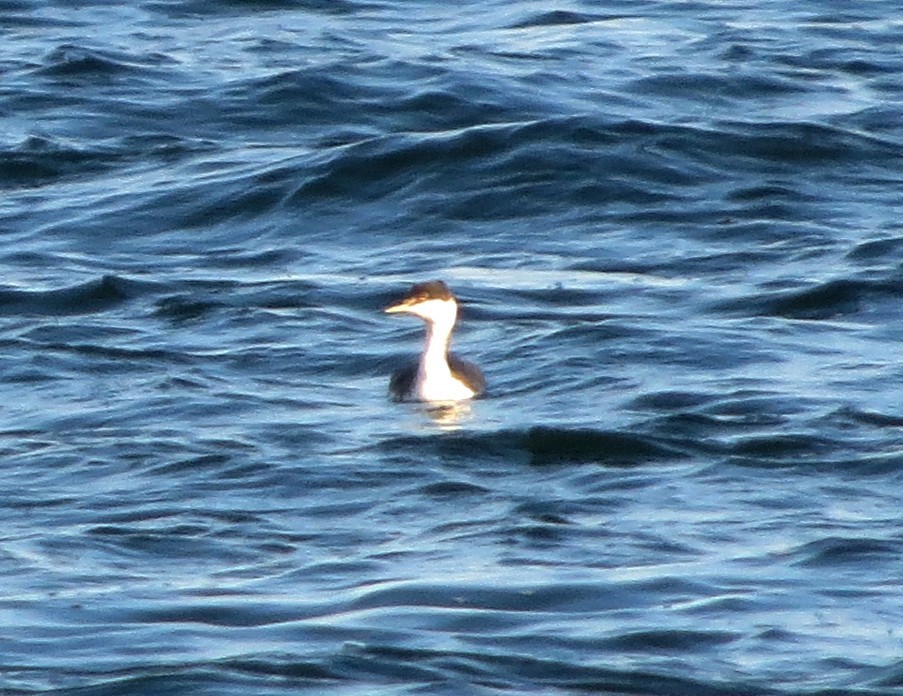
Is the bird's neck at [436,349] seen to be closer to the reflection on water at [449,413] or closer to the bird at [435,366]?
the bird at [435,366]

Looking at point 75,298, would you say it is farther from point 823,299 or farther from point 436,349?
point 823,299

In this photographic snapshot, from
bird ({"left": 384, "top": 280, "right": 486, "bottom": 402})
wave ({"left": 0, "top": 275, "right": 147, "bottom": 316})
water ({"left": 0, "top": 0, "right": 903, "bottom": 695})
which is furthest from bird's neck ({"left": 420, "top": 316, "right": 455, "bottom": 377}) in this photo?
wave ({"left": 0, "top": 275, "right": 147, "bottom": 316})

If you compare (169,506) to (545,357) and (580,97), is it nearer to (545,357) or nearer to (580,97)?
(545,357)

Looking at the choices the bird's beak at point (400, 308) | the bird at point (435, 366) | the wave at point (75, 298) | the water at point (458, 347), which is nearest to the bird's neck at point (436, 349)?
the bird at point (435, 366)

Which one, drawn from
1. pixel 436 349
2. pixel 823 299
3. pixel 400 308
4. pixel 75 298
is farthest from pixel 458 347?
pixel 75 298

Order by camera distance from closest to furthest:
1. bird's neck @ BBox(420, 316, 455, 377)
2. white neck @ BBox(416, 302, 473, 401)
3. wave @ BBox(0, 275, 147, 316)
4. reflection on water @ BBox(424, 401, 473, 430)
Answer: reflection on water @ BBox(424, 401, 473, 430) → white neck @ BBox(416, 302, 473, 401) → bird's neck @ BBox(420, 316, 455, 377) → wave @ BBox(0, 275, 147, 316)

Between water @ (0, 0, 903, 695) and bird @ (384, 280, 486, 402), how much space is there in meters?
0.16

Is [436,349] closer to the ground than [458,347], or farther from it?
farther from it

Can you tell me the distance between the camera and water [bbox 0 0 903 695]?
32.0 feet

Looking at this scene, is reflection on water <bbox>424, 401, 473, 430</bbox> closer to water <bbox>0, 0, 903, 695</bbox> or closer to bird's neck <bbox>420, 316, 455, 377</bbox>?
water <bbox>0, 0, 903, 695</bbox>

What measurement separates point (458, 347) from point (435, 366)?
5.10 ft

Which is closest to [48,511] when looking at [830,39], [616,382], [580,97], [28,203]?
[616,382]

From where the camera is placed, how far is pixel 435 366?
46.8 ft

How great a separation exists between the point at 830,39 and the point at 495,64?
9.77 feet
